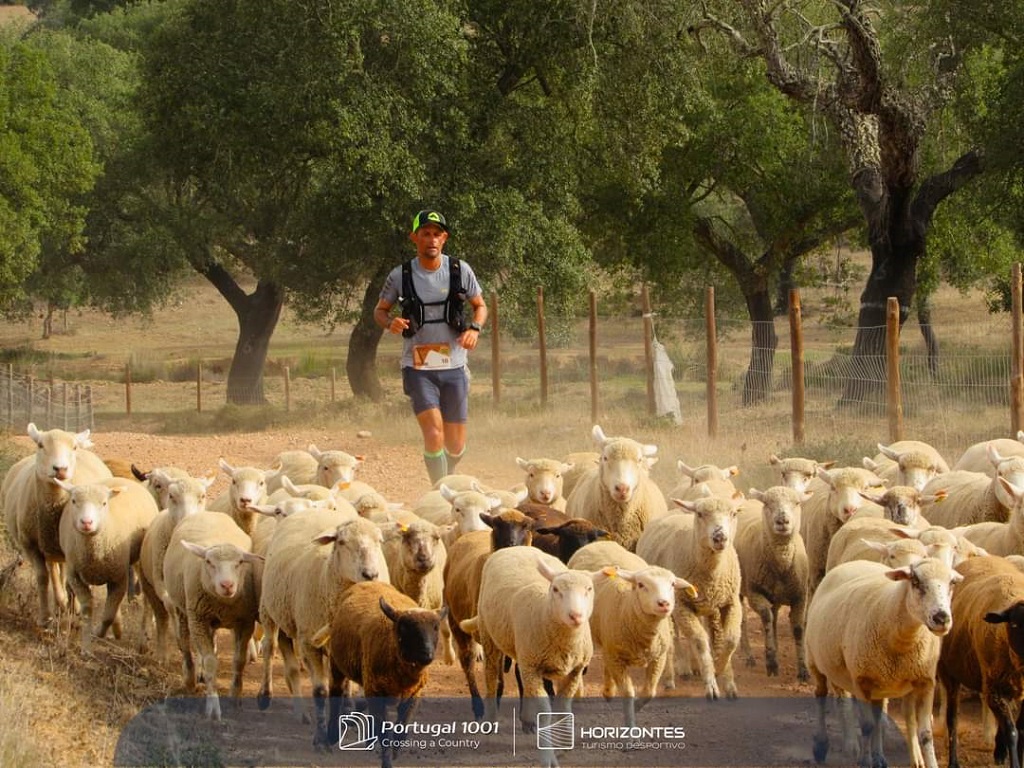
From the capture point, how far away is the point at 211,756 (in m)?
7.05

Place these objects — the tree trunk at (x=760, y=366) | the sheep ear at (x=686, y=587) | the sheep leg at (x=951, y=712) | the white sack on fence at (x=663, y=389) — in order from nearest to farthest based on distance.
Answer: the sheep leg at (x=951, y=712)
the sheep ear at (x=686, y=587)
the tree trunk at (x=760, y=366)
the white sack on fence at (x=663, y=389)

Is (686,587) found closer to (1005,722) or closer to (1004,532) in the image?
(1005,722)

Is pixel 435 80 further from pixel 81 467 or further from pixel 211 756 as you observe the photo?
pixel 211 756

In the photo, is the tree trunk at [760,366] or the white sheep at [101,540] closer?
the white sheep at [101,540]

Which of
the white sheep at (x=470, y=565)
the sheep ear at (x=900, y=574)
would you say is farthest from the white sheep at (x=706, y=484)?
the sheep ear at (x=900, y=574)

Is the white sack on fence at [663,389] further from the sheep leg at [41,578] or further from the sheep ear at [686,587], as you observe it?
the sheep ear at [686,587]

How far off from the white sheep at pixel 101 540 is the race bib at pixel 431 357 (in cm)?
A: 256

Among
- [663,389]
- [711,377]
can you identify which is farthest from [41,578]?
[663,389]

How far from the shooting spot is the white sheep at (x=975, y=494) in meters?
9.75

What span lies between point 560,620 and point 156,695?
2.74 m

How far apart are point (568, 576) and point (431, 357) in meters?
4.36

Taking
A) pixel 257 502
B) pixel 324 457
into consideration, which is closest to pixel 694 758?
pixel 257 502

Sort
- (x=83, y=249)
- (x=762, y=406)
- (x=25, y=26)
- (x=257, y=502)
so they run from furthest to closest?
(x=25, y=26)
(x=83, y=249)
(x=762, y=406)
(x=257, y=502)

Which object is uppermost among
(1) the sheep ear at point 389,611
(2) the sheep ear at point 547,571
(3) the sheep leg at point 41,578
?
(2) the sheep ear at point 547,571
